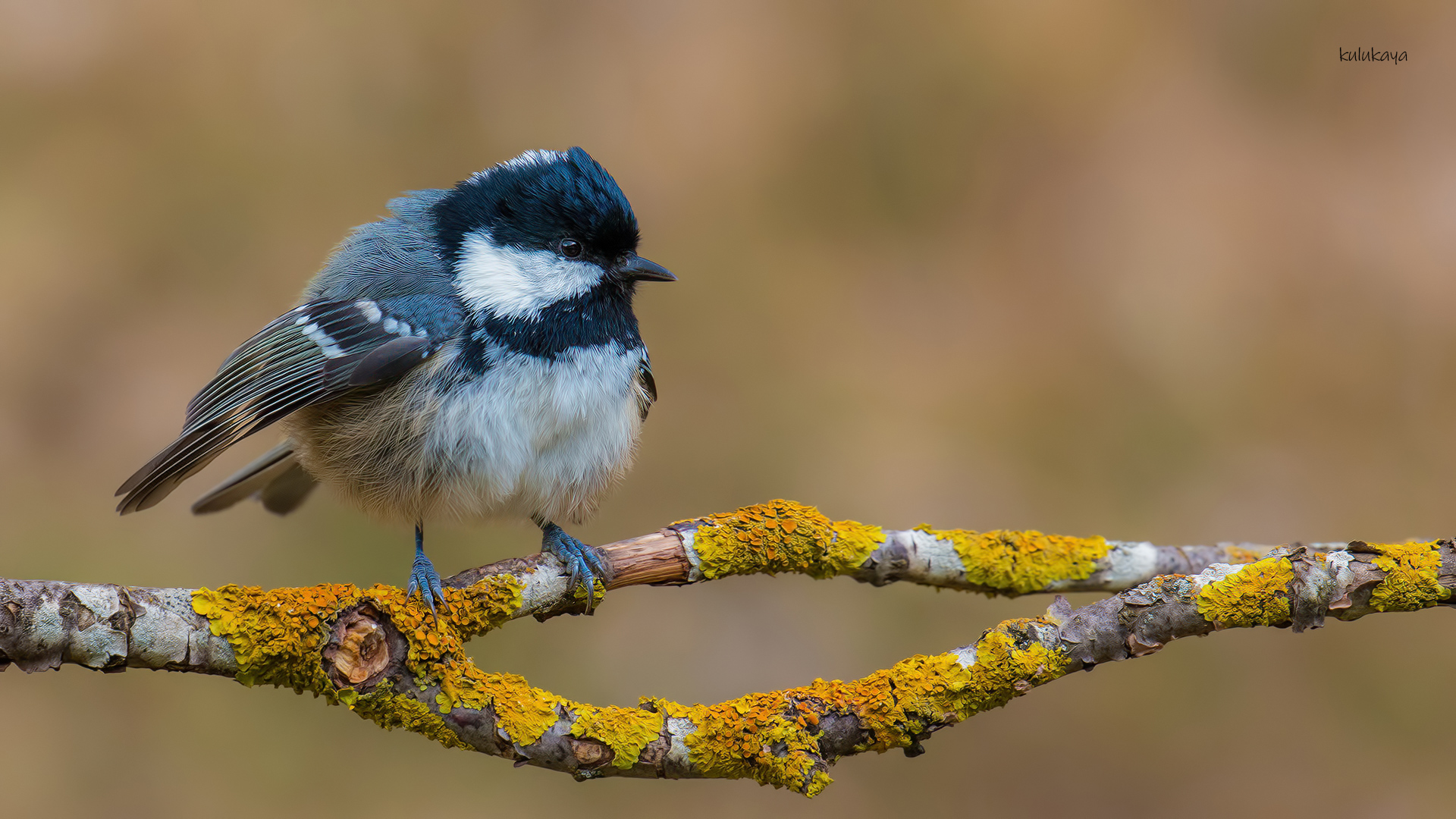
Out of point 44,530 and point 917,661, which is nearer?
point 917,661

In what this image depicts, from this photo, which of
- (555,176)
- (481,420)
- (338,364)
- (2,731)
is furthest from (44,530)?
(555,176)

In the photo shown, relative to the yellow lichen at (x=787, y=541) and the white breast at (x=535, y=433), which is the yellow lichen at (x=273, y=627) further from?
the yellow lichen at (x=787, y=541)

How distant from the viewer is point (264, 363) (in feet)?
8.54

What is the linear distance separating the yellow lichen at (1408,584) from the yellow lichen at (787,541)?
964mm

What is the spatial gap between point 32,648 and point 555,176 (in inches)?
59.3

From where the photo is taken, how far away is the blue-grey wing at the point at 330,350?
2453mm

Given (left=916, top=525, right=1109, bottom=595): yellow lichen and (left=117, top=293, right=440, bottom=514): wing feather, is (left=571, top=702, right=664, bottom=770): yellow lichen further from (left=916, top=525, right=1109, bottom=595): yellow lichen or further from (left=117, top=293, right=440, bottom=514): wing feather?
(left=117, top=293, right=440, bottom=514): wing feather

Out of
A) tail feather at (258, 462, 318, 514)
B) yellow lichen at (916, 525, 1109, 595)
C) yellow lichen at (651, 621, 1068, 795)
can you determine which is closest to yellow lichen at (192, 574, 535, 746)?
yellow lichen at (651, 621, 1068, 795)

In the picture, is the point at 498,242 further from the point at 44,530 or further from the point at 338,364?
the point at 44,530

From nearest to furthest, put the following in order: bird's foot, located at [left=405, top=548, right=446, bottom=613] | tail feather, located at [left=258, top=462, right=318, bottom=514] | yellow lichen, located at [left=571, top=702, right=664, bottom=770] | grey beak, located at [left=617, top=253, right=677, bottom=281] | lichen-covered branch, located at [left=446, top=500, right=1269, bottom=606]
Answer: yellow lichen, located at [left=571, top=702, right=664, bottom=770]
bird's foot, located at [left=405, top=548, right=446, bottom=613]
lichen-covered branch, located at [left=446, top=500, right=1269, bottom=606]
grey beak, located at [left=617, top=253, right=677, bottom=281]
tail feather, located at [left=258, top=462, right=318, bottom=514]

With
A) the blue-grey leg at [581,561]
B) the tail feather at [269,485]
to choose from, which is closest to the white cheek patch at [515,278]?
the blue-grey leg at [581,561]

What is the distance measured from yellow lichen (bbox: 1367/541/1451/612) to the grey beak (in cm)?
167

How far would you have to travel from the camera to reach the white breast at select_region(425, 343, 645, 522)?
2412 mm

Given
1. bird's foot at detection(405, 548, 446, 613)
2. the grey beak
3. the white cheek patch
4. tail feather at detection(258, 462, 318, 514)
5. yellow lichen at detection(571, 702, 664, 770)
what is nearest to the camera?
yellow lichen at detection(571, 702, 664, 770)
